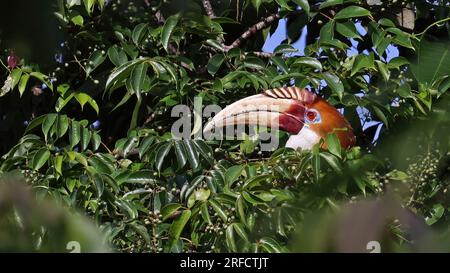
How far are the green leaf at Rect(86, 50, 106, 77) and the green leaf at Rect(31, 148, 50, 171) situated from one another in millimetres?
327

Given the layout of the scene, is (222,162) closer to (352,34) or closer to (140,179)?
(140,179)

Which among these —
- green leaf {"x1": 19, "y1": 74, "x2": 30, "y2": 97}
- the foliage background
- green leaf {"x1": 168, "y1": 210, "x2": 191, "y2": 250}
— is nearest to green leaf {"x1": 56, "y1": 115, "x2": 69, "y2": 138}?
the foliage background

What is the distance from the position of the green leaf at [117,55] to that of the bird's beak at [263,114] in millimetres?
304

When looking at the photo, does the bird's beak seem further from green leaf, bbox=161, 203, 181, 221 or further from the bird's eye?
green leaf, bbox=161, 203, 181, 221

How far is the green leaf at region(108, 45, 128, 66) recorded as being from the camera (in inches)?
92.5

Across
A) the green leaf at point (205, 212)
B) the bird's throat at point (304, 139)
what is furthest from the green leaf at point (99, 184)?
the bird's throat at point (304, 139)

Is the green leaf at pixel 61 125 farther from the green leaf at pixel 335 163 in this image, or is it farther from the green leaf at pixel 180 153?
the green leaf at pixel 335 163

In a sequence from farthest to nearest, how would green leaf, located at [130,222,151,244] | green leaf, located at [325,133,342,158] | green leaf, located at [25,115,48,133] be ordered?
green leaf, located at [25,115,48,133] → green leaf, located at [130,222,151,244] → green leaf, located at [325,133,342,158]

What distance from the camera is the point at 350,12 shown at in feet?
8.11

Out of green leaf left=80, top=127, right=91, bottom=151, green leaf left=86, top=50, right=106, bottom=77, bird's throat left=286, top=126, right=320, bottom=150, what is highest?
green leaf left=86, top=50, right=106, bottom=77

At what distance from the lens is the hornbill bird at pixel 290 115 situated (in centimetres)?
228

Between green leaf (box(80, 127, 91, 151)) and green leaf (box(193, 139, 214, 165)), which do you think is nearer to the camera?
green leaf (box(193, 139, 214, 165))

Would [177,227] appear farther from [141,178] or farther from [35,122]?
[35,122]

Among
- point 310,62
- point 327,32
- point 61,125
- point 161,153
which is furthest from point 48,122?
point 327,32
